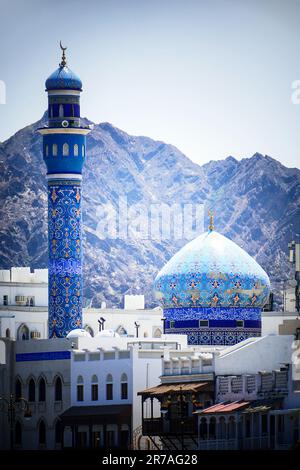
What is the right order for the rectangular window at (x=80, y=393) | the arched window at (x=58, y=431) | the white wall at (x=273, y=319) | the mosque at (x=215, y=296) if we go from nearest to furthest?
the rectangular window at (x=80, y=393) < the arched window at (x=58, y=431) < the mosque at (x=215, y=296) < the white wall at (x=273, y=319)

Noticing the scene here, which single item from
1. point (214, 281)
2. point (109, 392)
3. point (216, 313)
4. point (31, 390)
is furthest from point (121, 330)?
point (109, 392)

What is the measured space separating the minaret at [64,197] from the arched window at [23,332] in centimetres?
882

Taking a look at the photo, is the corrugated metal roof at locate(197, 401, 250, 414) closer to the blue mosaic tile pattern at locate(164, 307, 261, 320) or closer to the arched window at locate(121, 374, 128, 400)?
the arched window at locate(121, 374, 128, 400)

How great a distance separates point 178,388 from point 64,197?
12.1 m

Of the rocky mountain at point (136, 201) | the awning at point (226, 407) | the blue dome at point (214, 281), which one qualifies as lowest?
the awning at point (226, 407)

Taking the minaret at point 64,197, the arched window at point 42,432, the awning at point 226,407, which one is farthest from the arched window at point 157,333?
the awning at point 226,407

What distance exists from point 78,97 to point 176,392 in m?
14.9

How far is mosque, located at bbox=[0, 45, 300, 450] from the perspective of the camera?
10206 centimetres

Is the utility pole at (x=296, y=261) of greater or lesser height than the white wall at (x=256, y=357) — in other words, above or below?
above

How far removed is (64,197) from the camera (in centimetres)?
11194

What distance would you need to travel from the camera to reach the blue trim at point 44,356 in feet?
363

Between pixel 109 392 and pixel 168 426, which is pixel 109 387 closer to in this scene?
pixel 109 392

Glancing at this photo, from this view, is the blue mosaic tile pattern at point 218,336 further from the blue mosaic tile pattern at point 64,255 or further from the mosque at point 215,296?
the blue mosaic tile pattern at point 64,255

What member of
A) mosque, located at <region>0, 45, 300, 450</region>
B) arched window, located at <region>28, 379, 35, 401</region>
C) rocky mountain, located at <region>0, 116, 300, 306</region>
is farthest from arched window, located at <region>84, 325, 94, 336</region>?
rocky mountain, located at <region>0, 116, 300, 306</region>
